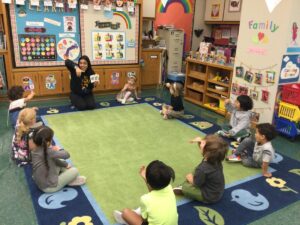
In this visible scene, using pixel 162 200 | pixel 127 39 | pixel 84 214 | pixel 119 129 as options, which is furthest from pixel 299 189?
pixel 127 39

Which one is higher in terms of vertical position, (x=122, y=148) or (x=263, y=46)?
(x=263, y=46)

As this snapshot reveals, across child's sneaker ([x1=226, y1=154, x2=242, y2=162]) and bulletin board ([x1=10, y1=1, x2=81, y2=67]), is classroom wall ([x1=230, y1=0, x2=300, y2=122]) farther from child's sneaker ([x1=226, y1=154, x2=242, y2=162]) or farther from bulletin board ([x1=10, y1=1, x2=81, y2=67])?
bulletin board ([x1=10, y1=1, x2=81, y2=67])

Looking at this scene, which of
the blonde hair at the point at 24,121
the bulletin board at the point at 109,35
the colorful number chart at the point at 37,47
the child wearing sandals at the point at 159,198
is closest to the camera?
the child wearing sandals at the point at 159,198

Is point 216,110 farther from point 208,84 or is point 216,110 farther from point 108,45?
point 108,45

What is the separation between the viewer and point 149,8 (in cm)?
572

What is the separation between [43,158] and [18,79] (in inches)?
114

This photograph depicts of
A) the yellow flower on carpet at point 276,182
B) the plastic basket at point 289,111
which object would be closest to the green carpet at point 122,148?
the yellow flower on carpet at point 276,182

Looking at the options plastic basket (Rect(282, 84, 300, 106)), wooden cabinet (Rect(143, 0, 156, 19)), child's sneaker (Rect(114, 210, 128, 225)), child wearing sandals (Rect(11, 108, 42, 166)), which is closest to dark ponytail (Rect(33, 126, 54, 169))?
child wearing sandals (Rect(11, 108, 42, 166))

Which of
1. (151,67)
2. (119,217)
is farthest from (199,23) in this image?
(119,217)

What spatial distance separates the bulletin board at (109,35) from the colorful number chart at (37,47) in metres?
0.54

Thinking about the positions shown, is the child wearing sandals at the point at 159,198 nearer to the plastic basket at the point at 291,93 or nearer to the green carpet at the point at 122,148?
the green carpet at the point at 122,148

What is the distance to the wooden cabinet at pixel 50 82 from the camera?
4.78 metres

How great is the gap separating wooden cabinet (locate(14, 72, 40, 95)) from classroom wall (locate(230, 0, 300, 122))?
331 centimetres

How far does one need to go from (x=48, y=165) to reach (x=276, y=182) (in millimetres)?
2087
